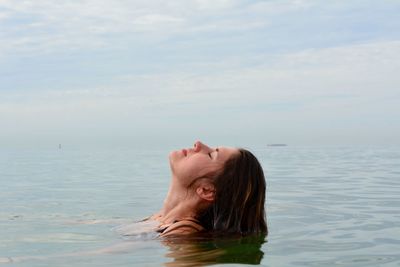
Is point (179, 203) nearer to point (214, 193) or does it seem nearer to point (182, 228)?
point (182, 228)

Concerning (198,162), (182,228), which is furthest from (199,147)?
(182,228)

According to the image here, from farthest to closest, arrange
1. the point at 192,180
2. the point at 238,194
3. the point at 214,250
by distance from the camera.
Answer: the point at 192,180 → the point at 238,194 → the point at 214,250

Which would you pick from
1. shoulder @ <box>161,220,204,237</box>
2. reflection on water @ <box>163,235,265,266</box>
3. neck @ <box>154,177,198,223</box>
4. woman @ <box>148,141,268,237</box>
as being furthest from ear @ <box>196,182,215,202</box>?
Result: reflection on water @ <box>163,235,265,266</box>

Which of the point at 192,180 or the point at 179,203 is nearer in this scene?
the point at 192,180

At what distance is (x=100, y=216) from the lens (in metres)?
9.83

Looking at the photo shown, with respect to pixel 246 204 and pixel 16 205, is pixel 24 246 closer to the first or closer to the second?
pixel 246 204

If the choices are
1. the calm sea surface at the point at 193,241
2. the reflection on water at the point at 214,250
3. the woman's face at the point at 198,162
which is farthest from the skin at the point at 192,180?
the calm sea surface at the point at 193,241

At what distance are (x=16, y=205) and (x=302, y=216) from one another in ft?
16.7

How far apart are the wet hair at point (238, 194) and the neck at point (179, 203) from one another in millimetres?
179

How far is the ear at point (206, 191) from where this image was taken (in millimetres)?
6379

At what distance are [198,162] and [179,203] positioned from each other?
49 cm

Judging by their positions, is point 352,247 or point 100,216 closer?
point 352,247

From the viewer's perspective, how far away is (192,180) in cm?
645

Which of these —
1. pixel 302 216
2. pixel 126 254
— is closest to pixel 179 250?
pixel 126 254
